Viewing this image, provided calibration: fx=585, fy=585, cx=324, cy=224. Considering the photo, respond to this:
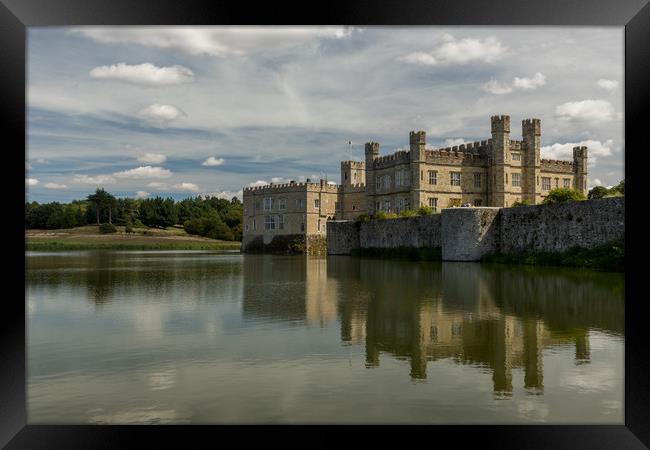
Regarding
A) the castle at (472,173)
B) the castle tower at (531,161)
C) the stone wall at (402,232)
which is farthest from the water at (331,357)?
the castle tower at (531,161)

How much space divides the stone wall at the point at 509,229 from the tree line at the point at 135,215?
5627 cm

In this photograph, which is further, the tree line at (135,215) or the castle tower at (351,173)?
the tree line at (135,215)

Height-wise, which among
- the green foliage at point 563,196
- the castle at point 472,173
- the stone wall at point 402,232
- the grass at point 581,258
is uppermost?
the castle at point 472,173

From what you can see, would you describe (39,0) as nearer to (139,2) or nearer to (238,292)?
(139,2)

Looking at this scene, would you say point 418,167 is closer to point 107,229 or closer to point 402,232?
point 402,232

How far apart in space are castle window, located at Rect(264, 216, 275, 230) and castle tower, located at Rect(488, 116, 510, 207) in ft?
85.6

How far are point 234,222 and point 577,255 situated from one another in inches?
2979

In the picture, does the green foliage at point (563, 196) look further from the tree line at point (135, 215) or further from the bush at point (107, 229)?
the bush at point (107, 229)

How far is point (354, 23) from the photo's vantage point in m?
4.81

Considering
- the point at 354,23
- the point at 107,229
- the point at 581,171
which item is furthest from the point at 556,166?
the point at 107,229

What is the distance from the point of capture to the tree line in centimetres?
9131

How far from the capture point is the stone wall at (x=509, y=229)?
23019 mm

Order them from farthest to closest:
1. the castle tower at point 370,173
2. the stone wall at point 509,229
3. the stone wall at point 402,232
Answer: the castle tower at point 370,173 → the stone wall at point 402,232 → the stone wall at point 509,229

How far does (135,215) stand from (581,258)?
83.5 m
